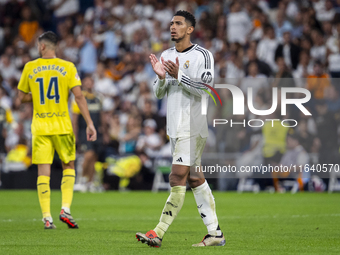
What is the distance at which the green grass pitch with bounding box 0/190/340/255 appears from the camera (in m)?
5.64

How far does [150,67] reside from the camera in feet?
60.1

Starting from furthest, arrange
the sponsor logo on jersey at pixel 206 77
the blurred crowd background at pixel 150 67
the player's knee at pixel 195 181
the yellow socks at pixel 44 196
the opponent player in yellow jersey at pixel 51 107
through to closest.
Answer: the blurred crowd background at pixel 150 67
the opponent player in yellow jersey at pixel 51 107
the yellow socks at pixel 44 196
the player's knee at pixel 195 181
the sponsor logo on jersey at pixel 206 77

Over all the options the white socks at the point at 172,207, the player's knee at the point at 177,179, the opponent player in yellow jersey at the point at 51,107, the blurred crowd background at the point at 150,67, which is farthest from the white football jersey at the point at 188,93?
the blurred crowd background at the point at 150,67

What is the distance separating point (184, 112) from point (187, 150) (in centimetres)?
39

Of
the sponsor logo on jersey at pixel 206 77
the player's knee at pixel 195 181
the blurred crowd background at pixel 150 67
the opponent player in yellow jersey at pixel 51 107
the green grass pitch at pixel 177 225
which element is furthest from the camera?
the blurred crowd background at pixel 150 67

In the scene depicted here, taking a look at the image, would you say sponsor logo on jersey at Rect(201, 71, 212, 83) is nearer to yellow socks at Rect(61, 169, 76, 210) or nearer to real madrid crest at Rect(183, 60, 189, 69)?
real madrid crest at Rect(183, 60, 189, 69)

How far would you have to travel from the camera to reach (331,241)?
614 centimetres

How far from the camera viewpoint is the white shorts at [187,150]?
18.8ft

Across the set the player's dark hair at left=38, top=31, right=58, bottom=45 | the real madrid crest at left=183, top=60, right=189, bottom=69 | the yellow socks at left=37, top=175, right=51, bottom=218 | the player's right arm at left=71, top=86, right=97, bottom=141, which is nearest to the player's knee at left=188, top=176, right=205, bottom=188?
the real madrid crest at left=183, top=60, right=189, bottom=69

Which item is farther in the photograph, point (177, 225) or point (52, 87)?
point (177, 225)

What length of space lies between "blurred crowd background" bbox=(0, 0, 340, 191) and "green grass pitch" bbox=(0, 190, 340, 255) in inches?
61.7

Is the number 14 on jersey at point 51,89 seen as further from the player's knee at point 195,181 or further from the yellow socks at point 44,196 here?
the player's knee at point 195,181

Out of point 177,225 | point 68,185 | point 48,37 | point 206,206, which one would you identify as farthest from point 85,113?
point 206,206

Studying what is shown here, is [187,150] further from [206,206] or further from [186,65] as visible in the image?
[186,65]
